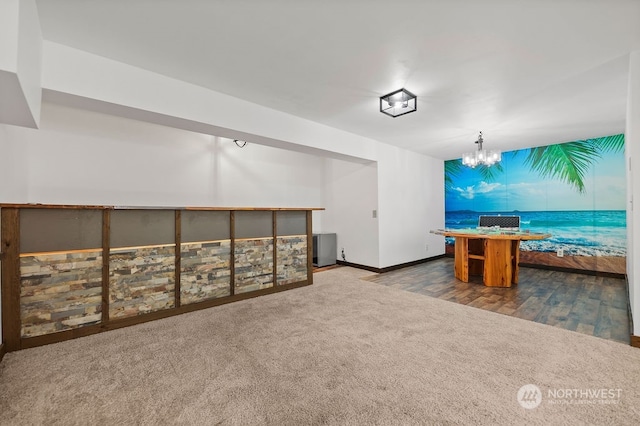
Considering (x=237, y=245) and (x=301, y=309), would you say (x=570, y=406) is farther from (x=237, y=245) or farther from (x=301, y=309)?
(x=237, y=245)

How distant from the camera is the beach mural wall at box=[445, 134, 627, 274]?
4.76 metres

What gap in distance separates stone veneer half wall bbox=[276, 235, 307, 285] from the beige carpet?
1.17 meters

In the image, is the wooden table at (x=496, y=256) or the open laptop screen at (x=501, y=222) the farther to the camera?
the open laptop screen at (x=501, y=222)

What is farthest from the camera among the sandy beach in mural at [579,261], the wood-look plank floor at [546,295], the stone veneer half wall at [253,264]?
the sandy beach in mural at [579,261]

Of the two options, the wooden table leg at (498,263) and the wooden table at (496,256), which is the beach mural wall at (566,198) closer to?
the wooden table at (496,256)

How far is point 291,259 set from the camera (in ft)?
13.3

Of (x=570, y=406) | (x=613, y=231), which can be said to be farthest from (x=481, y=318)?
(x=613, y=231)

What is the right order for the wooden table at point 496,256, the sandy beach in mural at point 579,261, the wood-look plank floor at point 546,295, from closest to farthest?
1. the wood-look plank floor at point 546,295
2. the wooden table at point 496,256
3. the sandy beach in mural at point 579,261

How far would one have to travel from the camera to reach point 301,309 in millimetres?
3188

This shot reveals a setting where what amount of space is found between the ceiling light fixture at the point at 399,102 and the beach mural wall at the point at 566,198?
3.99m

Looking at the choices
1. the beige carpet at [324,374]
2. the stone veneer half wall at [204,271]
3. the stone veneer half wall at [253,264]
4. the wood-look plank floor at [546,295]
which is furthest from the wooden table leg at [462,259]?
the stone veneer half wall at [204,271]

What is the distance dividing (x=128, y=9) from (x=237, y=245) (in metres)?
2.48

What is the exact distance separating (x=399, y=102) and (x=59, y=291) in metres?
3.84

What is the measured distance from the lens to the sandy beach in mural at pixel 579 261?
4.70m
